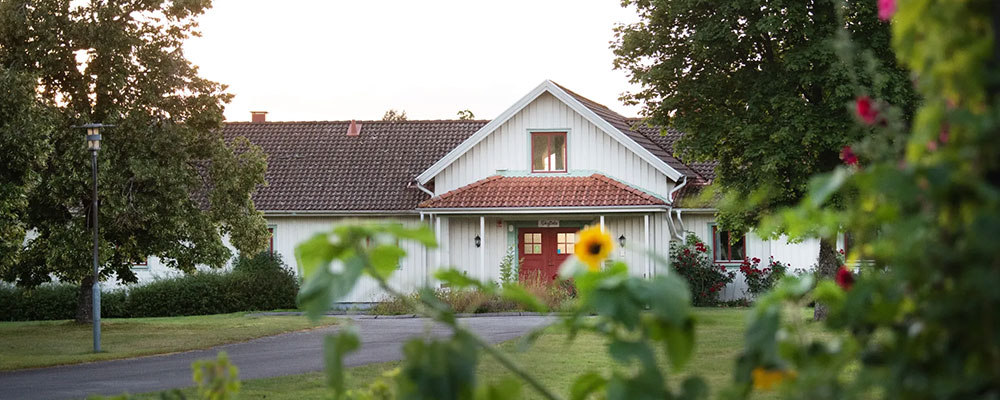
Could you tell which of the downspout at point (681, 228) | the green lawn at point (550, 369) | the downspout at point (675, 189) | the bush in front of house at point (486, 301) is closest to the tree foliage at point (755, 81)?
the green lawn at point (550, 369)

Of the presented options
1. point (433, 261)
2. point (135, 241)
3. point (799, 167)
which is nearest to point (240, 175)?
point (135, 241)

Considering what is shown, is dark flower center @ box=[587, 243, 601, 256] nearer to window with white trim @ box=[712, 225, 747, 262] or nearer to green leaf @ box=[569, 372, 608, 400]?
green leaf @ box=[569, 372, 608, 400]

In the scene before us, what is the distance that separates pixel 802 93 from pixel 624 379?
1762cm

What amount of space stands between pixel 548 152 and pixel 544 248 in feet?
9.01

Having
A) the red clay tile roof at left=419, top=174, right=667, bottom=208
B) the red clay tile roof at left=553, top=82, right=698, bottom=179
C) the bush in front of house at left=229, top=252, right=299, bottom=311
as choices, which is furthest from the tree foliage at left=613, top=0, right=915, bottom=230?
the bush in front of house at left=229, top=252, right=299, bottom=311

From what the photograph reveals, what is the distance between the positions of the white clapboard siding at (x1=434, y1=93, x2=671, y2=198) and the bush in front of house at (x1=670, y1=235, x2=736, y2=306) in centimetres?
184

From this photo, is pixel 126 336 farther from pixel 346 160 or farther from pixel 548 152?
pixel 548 152

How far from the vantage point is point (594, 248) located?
9.16 feet

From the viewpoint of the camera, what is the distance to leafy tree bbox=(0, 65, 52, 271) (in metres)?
15.5

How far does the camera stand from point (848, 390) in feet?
5.93

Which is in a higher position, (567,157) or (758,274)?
(567,157)

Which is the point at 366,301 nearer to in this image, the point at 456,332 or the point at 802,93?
the point at 802,93

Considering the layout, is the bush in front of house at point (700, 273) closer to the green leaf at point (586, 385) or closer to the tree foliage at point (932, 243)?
the green leaf at point (586, 385)

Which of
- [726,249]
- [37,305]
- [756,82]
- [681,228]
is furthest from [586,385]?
[37,305]
